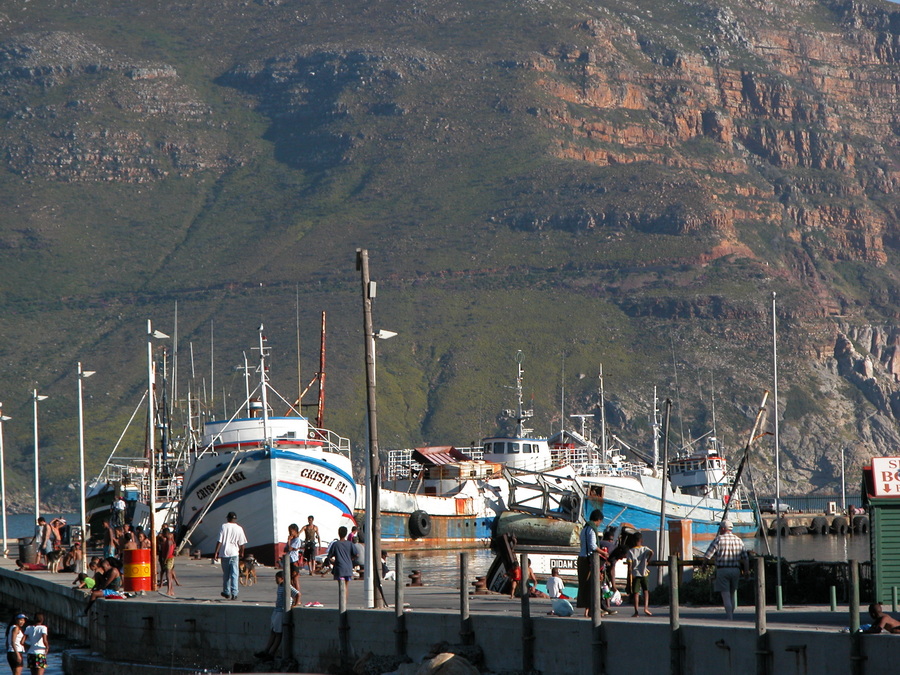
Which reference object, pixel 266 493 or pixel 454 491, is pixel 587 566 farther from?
pixel 454 491

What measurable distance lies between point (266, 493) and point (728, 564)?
24932 millimetres

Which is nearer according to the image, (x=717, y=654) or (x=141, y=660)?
(x=717, y=654)

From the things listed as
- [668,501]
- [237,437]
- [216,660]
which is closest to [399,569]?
[216,660]

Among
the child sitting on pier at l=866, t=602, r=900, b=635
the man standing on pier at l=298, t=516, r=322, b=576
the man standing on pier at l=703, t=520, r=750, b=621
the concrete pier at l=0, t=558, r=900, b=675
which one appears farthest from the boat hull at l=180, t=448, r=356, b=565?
the child sitting on pier at l=866, t=602, r=900, b=635

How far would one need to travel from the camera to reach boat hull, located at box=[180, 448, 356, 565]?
46.7m

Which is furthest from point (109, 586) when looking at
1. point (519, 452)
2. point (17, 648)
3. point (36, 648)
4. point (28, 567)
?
point (519, 452)

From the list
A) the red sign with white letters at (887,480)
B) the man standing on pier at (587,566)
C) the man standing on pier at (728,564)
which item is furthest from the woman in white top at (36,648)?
the red sign with white letters at (887,480)

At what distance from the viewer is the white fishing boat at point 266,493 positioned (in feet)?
153

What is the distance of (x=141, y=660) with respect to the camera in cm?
2911

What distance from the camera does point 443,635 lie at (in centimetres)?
2409

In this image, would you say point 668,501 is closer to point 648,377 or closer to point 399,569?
point 399,569

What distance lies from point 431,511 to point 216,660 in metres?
45.2

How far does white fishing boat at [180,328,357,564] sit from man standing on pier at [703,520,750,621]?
2407 cm

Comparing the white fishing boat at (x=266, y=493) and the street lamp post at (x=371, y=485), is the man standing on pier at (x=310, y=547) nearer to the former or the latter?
the street lamp post at (x=371, y=485)
